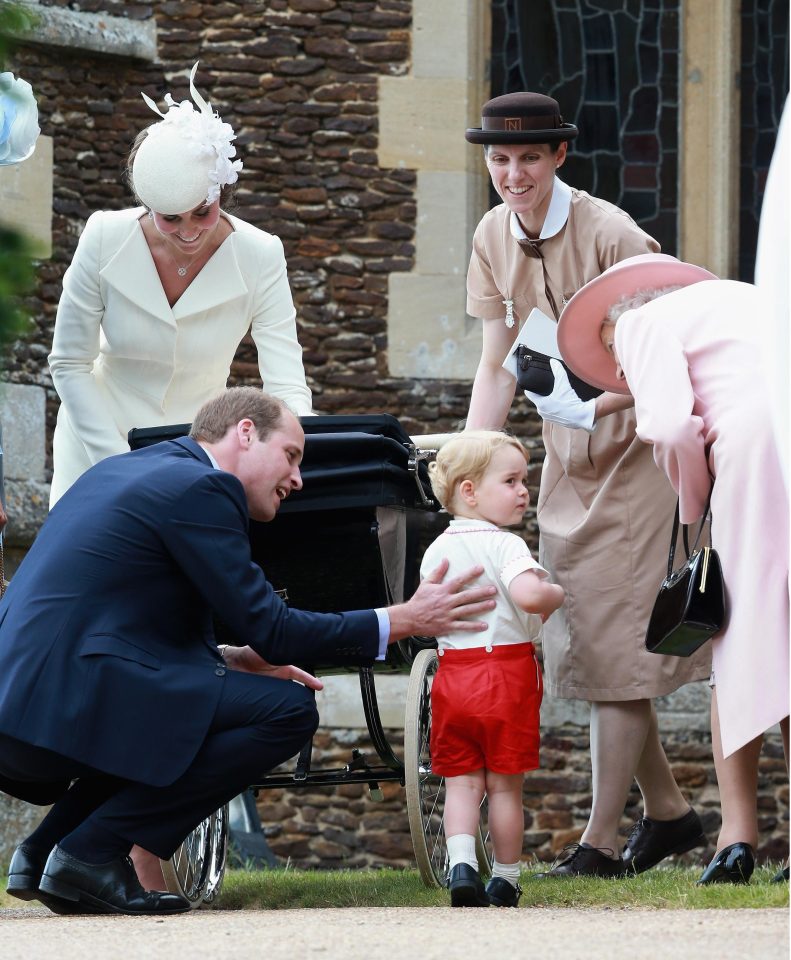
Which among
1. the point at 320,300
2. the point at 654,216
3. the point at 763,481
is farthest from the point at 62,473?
the point at 654,216

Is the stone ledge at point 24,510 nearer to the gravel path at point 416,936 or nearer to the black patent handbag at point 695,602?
the gravel path at point 416,936

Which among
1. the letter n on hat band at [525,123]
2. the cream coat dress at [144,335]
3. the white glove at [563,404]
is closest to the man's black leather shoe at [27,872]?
the cream coat dress at [144,335]

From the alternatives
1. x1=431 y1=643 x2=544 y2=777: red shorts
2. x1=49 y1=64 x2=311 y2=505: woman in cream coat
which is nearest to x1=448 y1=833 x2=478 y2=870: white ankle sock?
x1=431 y1=643 x2=544 y2=777: red shorts

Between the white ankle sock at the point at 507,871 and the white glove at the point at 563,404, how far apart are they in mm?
1198

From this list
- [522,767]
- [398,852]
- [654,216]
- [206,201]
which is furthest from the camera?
[654,216]

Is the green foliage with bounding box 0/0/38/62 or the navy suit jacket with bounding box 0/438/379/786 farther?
the navy suit jacket with bounding box 0/438/379/786

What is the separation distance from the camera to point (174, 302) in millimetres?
4750

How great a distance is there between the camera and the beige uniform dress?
4.66 meters

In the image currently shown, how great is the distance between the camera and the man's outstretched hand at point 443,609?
396 centimetres

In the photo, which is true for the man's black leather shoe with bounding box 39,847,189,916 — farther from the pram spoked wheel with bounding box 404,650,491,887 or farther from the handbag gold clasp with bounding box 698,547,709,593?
the handbag gold clasp with bounding box 698,547,709,593

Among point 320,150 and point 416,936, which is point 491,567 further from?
point 320,150

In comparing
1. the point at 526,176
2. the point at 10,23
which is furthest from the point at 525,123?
the point at 10,23

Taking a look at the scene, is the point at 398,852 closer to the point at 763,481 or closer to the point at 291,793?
the point at 291,793

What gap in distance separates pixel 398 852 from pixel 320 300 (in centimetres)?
269
